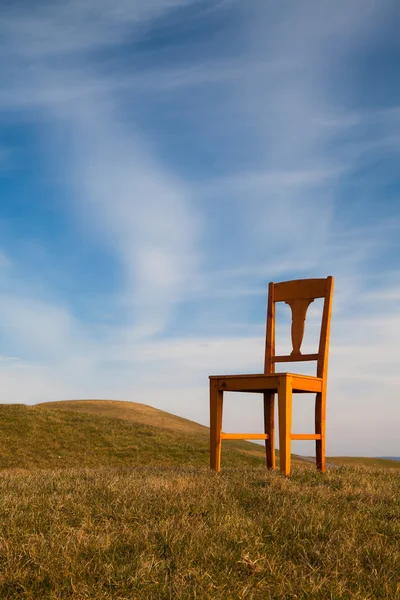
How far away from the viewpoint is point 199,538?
137 inches

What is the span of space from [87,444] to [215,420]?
9653 mm

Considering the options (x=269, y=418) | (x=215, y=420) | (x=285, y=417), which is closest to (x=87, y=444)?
(x=269, y=418)

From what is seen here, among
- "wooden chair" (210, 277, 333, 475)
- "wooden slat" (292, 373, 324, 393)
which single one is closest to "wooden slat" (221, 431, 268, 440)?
"wooden chair" (210, 277, 333, 475)

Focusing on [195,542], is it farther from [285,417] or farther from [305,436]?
[305,436]

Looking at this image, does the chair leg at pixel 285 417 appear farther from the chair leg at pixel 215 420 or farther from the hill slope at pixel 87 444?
the hill slope at pixel 87 444

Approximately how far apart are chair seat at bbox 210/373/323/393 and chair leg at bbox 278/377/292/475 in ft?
0.16

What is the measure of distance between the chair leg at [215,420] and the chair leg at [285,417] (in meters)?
0.85

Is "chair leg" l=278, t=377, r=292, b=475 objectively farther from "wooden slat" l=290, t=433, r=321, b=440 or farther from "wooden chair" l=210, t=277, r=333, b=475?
"wooden slat" l=290, t=433, r=321, b=440

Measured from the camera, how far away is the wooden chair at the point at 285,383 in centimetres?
630

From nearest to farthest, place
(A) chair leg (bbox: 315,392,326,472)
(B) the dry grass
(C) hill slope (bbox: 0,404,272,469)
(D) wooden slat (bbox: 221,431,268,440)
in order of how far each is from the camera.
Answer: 1. (B) the dry grass
2. (D) wooden slat (bbox: 221,431,268,440)
3. (A) chair leg (bbox: 315,392,326,472)
4. (C) hill slope (bbox: 0,404,272,469)

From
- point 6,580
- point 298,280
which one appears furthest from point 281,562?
point 298,280

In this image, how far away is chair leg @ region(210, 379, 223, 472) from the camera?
6801 mm

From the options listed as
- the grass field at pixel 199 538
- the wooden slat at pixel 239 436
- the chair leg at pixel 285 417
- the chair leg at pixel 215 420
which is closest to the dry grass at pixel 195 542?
the grass field at pixel 199 538

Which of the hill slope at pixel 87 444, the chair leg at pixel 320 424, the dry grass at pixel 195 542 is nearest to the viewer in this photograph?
the dry grass at pixel 195 542
